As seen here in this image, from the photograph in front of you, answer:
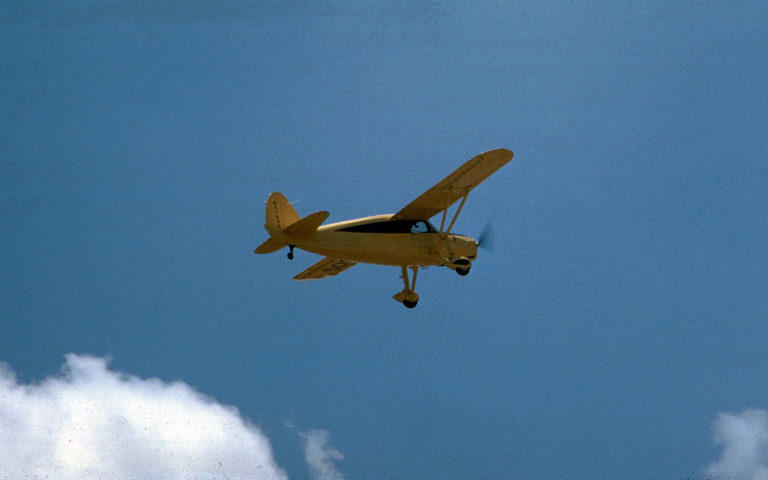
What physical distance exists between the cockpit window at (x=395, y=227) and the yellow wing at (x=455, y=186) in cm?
20

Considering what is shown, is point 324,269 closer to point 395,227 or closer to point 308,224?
point 395,227

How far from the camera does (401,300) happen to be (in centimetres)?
2545

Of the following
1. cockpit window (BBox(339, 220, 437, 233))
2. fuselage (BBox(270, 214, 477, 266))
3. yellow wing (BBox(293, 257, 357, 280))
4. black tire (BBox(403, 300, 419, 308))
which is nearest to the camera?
fuselage (BBox(270, 214, 477, 266))

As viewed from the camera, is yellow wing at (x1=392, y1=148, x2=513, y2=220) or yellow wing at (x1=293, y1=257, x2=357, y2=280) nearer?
yellow wing at (x1=392, y1=148, x2=513, y2=220)

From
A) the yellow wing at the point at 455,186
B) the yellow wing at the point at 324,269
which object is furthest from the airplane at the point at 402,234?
the yellow wing at the point at 324,269

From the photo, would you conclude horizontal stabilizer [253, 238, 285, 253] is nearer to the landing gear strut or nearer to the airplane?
the airplane

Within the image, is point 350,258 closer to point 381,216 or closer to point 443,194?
point 381,216

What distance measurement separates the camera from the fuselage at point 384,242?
2181cm

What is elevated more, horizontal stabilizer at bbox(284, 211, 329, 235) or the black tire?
the black tire

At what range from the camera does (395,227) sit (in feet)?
76.6

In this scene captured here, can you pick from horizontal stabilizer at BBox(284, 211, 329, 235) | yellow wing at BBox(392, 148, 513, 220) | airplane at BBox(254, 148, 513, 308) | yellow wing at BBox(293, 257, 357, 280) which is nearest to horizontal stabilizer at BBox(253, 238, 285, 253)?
airplane at BBox(254, 148, 513, 308)

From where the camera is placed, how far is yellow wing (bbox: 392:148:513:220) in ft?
71.7

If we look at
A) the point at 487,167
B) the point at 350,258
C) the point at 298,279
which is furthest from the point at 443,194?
the point at 298,279

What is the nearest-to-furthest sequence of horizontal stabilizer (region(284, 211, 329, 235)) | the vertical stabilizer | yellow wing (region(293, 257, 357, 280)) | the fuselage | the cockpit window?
horizontal stabilizer (region(284, 211, 329, 235))
the vertical stabilizer
the fuselage
the cockpit window
yellow wing (region(293, 257, 357, 280))
